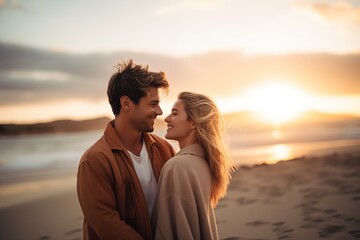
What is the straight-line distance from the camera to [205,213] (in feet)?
9.84

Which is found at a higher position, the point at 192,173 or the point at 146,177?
the point at 192,173

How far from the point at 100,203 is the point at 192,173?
749 millimetres

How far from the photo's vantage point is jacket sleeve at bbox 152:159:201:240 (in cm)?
286

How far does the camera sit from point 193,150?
3197mm

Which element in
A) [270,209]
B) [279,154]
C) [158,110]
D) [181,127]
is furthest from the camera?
[279,154]

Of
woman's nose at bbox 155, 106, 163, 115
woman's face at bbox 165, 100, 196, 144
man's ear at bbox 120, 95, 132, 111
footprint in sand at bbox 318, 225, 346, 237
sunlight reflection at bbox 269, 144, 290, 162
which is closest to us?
woman's face at bbox 165, 100, 196, 144

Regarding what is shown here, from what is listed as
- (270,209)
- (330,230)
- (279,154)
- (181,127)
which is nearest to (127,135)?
(181,127)

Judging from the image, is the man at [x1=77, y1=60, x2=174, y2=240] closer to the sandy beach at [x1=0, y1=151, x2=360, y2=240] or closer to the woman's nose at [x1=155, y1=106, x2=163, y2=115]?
the woman's nose at [x1=155, y1=106, x2=163, y2=115]

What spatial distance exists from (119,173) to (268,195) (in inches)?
254

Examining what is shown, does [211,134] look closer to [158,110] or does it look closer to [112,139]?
[158,110]

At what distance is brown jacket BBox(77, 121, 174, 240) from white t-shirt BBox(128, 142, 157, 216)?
167 mm

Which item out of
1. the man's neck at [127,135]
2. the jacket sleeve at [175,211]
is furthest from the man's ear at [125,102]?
the jacket sleeve at [175,211]

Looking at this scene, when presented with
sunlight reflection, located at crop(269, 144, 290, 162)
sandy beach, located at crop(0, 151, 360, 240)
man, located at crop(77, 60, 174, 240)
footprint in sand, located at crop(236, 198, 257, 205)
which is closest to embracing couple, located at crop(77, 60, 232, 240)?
man, located at crop(77, 60, 174, 240)

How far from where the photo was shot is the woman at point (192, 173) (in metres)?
2.90
